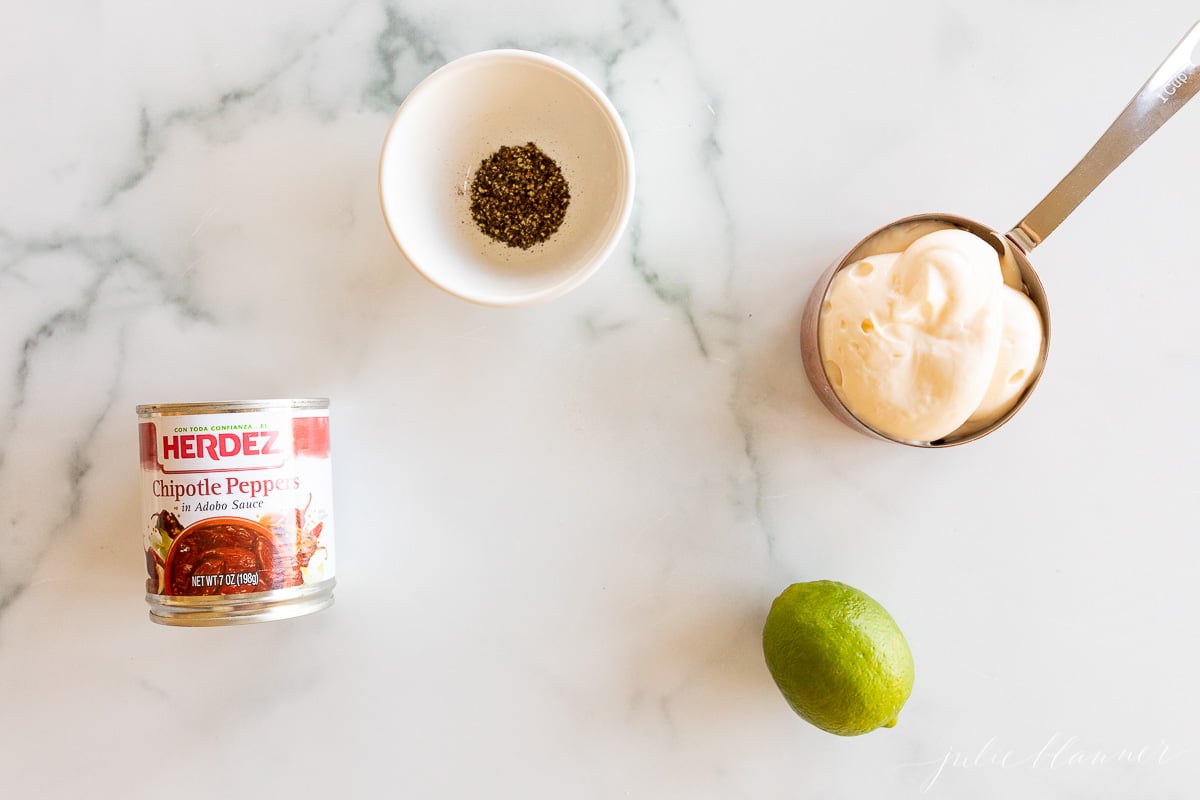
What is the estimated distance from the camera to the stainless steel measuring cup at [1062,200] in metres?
0.82

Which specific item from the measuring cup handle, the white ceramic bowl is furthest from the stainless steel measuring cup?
the white ceramic bowl

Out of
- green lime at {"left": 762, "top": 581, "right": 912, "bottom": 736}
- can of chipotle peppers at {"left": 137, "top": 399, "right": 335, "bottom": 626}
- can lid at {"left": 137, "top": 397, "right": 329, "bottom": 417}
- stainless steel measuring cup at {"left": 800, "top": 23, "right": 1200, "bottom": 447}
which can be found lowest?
green lime at {"left": 762, "top": 581, "right": 912, "bottom": 736}

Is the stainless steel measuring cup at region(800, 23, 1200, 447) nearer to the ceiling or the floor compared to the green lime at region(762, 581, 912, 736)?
nearer to the ceiling

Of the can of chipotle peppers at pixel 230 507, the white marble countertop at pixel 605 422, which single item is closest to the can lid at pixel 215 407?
the can of chipotle peppers at pixel 230 507

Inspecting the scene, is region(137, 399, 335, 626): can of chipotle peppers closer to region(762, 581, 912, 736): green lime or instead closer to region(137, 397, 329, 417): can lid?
region(137, 397, 329, 417): can lid

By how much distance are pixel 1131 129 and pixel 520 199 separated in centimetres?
61

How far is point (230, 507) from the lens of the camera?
30.7 inches

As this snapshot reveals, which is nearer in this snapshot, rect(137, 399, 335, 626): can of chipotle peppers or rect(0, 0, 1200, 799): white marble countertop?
rect(137, 399, 335, 626): can of chipotle peppers

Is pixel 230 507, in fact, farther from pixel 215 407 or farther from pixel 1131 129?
pixel 1131 129

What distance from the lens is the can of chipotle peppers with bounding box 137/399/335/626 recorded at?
777 mm

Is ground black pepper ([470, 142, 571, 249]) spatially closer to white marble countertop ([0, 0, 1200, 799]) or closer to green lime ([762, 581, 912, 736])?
white marble countertop ([0, 0, 1200, 799])

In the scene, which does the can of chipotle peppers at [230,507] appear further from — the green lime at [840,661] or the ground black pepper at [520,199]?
the green lime at [840,661]

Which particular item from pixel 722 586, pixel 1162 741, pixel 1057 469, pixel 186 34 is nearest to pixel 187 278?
pixel 186 34

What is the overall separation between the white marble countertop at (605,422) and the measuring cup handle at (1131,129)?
0.37 feet
